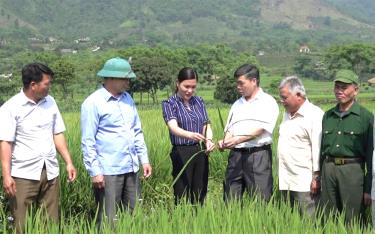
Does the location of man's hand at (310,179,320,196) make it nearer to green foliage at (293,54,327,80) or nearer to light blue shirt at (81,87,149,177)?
light blue shirt at (81,87,149,177)

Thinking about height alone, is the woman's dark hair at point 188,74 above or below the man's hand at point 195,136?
above

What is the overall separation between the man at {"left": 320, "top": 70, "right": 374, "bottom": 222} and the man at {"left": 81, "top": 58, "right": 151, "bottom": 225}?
127 cm

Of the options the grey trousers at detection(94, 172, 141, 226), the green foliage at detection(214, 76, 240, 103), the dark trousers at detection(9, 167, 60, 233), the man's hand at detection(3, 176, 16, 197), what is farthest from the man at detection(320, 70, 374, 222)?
the green foliage at detection(214, 76, 240, 103)

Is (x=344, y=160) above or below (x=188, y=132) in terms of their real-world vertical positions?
below

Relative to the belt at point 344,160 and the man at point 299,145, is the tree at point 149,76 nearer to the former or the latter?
the man at point 299,145

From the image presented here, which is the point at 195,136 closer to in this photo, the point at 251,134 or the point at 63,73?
the point at 251,134

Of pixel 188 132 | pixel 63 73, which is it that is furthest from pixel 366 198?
pixel 63 73

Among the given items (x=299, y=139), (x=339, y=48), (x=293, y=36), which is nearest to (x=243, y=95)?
(x=299, y=139)

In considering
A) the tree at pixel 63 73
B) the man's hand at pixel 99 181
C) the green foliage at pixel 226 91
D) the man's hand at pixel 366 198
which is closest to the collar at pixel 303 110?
the man's hand at pixel 366 198

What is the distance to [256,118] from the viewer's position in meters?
4.07

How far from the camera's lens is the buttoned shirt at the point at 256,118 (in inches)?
160

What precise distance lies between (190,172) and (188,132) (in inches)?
14.7

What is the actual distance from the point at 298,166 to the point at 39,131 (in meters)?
1.70

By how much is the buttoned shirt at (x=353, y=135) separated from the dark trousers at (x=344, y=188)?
66 millimetres
